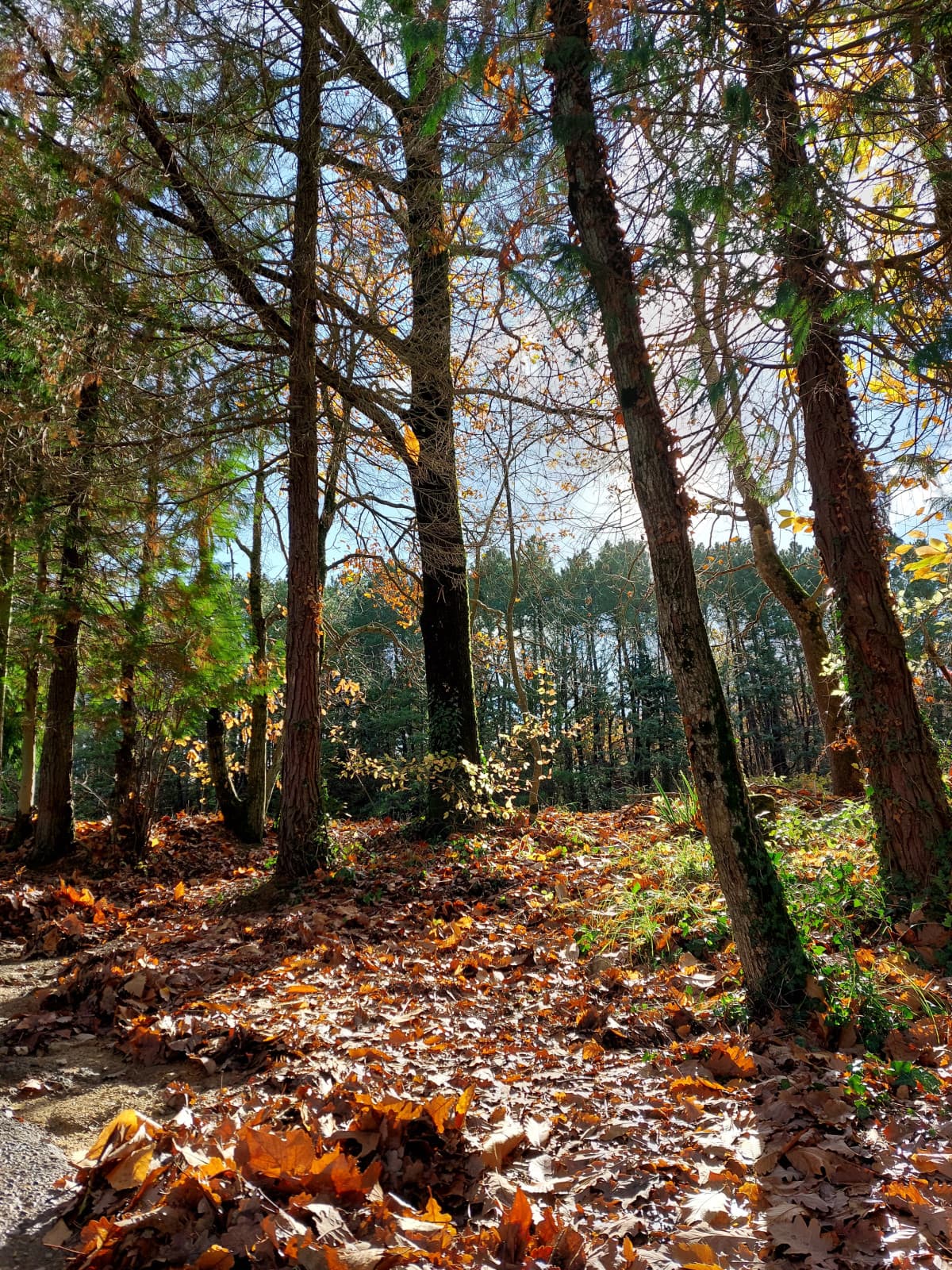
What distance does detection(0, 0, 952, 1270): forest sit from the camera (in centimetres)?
236

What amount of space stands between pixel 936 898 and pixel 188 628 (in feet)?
28.0

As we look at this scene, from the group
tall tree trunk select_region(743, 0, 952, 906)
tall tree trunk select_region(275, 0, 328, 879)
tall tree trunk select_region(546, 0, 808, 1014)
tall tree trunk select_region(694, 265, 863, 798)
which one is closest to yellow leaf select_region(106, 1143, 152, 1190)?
tall tree trunk select_region(546, 0, 808, 1014)

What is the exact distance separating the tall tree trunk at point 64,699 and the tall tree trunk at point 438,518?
3914 millimetres

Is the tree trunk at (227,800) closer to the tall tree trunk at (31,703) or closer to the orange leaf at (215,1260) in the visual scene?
the tall tree trunk at (31,703)

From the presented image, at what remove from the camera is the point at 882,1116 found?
2631mm

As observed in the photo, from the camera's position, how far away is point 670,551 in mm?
3723

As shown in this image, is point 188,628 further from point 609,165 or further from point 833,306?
point 833,306

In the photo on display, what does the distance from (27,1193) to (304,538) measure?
5.57m

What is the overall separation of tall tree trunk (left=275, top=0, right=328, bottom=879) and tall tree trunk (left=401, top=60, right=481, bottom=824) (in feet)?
3.37

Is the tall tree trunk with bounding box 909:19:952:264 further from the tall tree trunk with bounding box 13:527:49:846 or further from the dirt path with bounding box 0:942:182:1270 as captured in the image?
the tall tree trunk with bounding box 13:527:49:846

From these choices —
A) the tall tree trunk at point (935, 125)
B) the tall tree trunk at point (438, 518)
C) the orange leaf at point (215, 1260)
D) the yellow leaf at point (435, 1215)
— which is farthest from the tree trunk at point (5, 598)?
the tall tree trunk at point (935, 125)

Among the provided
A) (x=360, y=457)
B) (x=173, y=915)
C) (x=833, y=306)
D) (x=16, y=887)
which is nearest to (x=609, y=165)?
(x=833, y=306)

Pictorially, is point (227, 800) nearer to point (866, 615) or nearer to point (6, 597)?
point (6, 597)

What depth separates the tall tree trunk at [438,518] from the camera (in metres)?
7.66
